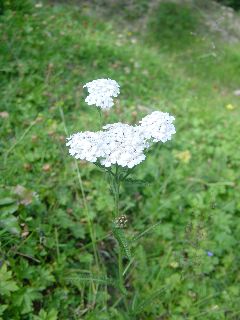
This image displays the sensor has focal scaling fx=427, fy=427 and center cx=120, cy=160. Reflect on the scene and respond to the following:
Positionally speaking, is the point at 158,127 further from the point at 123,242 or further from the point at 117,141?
the point at 123,242

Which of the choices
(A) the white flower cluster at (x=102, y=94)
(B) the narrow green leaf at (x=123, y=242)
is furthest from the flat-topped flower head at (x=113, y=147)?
(B) the narrow green leaf at (x=123, y=242)

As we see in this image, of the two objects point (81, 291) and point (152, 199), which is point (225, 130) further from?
point (81, 291)

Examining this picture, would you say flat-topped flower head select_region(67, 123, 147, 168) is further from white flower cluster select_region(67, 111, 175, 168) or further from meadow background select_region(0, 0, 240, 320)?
meadow background select_region(0, 0, 240, 320)

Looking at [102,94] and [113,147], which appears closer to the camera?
[113,147]

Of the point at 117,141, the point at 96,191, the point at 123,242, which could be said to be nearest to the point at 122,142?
the point at 117,141

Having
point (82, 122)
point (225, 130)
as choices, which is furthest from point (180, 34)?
point (82, 122)

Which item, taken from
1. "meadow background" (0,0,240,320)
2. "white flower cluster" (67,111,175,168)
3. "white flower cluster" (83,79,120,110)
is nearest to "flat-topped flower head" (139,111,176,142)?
"white flower cluster" (67,111,175,168)
